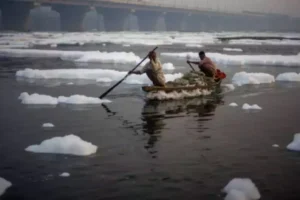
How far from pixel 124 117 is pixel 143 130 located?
1627mm

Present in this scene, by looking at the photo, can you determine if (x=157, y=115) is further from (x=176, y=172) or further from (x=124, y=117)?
(x=176, y=172)

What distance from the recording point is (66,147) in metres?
8.45

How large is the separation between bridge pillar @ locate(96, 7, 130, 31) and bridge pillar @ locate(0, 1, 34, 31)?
2941cm

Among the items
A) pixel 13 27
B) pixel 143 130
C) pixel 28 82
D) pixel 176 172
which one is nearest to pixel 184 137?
pixel 143 130

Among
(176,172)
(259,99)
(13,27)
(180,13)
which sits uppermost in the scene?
(180,13)

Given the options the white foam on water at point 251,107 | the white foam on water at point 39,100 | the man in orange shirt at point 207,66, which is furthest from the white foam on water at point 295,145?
the white foam on water at point 39,100

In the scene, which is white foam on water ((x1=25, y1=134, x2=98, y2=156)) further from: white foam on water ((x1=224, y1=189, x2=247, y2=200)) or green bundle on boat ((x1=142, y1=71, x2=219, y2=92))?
green bundle on boat ((x1=142, y1=71, x2=219, y2=92))

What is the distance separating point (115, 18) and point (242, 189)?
12524cm

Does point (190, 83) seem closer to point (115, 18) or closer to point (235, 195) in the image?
point (235, 195)

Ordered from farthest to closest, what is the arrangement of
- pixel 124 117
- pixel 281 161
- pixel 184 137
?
pixel 124 117 → pixel 184 137 → pixel 281 161

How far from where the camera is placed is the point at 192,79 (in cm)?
1502

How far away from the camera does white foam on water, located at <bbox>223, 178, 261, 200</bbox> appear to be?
6.32 metres

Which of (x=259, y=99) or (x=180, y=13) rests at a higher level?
(x=180, y=13)

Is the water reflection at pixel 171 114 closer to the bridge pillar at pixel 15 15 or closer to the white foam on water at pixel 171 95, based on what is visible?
the white foam on water at pixel 171 95
